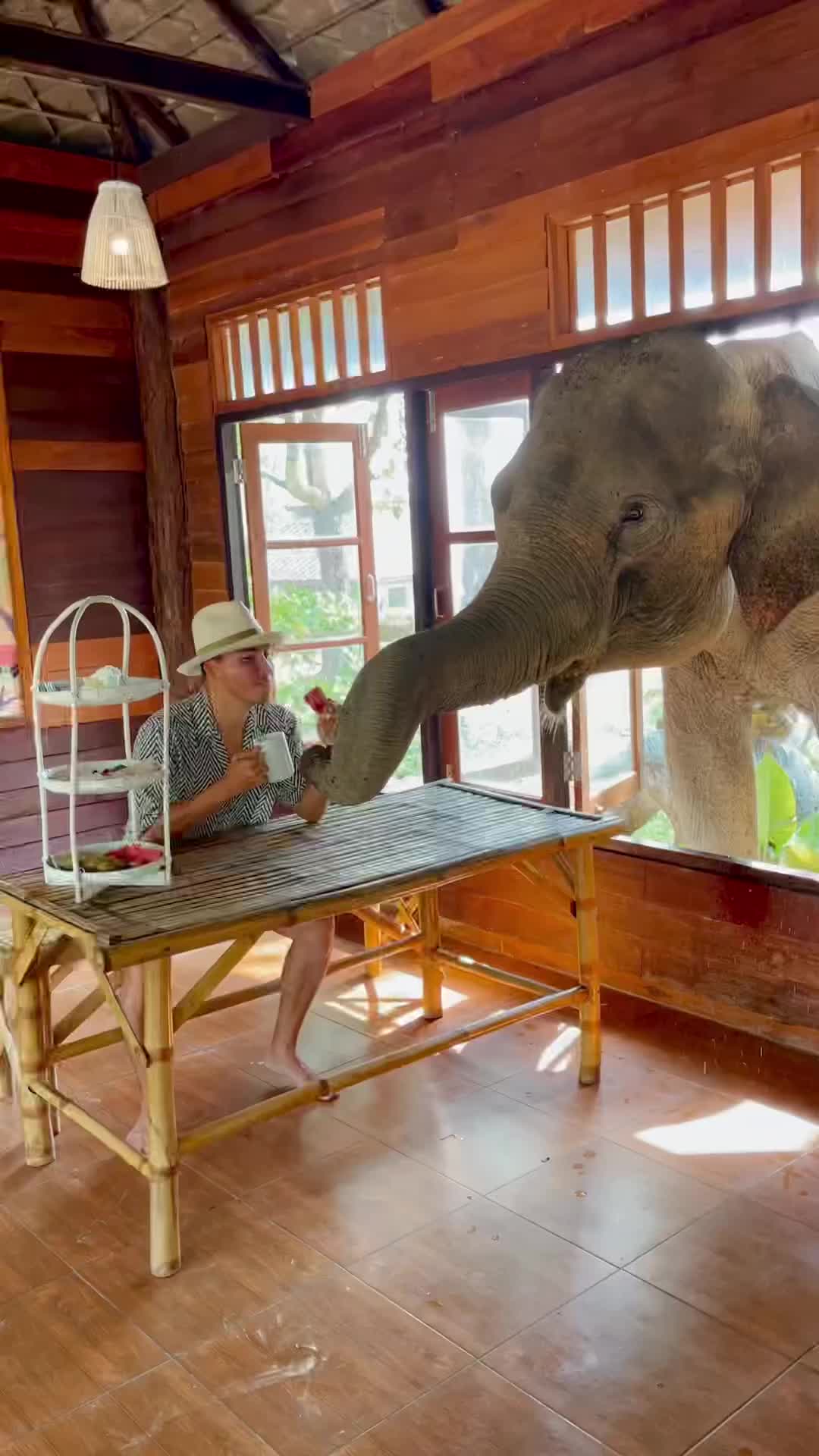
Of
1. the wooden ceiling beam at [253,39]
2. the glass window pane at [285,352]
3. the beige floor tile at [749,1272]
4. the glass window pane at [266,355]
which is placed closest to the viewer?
the beige floor tile at [749,1272]

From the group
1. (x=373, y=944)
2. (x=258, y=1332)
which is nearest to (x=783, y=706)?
(x=258, y=1332)

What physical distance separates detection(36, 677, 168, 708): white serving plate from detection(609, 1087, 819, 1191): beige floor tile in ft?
5.23

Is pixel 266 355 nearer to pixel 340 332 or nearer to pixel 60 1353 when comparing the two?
pixel 340 332

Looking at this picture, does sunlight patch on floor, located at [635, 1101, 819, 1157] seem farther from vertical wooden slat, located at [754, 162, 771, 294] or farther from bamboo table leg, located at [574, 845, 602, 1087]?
vertical wooden slat, located at [754, 162, 771, 294]

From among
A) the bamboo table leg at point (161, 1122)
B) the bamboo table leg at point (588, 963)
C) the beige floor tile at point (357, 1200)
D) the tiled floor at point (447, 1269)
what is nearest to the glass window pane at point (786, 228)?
the bamboo table leg at point (588, 963)

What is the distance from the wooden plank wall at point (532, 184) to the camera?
116 inches

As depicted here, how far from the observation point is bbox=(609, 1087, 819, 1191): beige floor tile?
2.78 m

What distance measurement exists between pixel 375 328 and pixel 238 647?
1.87 meters

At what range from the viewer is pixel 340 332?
14.0 ft

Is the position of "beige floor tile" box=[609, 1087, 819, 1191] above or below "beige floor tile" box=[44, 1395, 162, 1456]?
below

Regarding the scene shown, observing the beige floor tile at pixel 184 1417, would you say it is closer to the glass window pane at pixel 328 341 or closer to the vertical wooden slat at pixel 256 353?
the glass window pane at pixel 328 341

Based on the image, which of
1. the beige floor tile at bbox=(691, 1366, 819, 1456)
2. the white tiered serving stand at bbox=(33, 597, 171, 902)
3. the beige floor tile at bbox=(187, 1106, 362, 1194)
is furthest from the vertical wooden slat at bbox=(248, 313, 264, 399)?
the beige floor tile at bbox=(691, 1366, 819, 1456)

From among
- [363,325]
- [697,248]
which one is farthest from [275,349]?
[697,248]

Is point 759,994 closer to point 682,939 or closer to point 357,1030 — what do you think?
point 682,939
